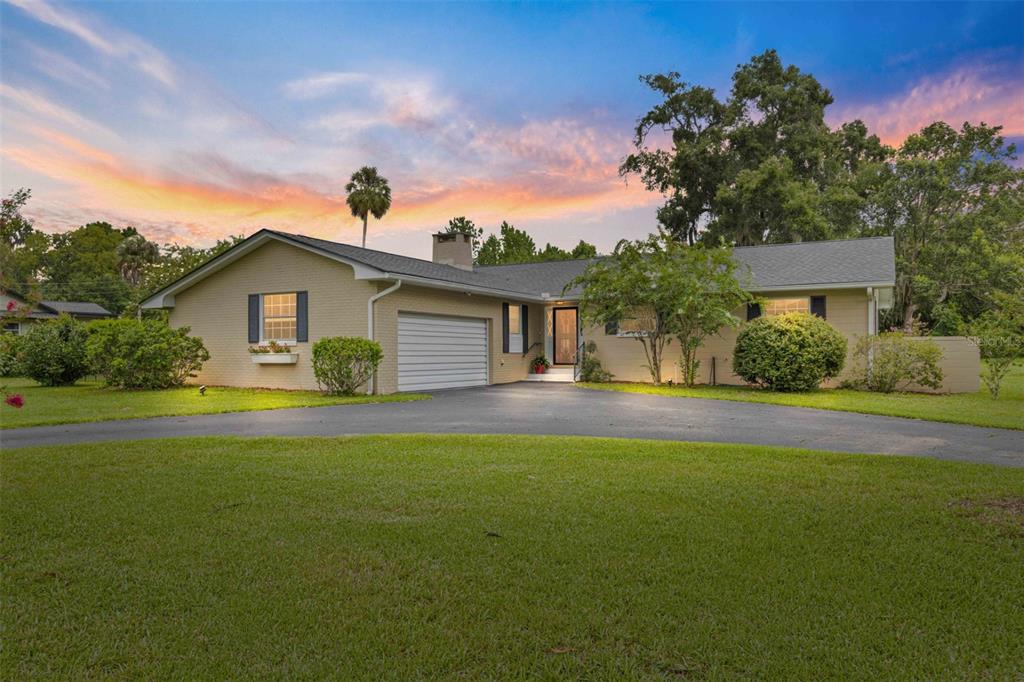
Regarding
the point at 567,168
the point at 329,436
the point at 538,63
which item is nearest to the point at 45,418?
the point at 329,436

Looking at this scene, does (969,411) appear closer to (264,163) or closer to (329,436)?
(329,436)

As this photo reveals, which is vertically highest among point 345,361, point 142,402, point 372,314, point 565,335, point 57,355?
point 372,314

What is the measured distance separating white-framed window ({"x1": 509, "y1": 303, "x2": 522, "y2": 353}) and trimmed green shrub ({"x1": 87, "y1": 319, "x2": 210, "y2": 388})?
888 cm

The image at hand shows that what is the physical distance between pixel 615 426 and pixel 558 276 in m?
13.4

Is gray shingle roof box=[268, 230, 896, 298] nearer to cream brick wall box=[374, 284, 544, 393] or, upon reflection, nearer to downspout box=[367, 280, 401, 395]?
downspout box=[367, 280, 401, 395]

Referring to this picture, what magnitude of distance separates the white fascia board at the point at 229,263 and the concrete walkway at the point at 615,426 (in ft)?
11.4

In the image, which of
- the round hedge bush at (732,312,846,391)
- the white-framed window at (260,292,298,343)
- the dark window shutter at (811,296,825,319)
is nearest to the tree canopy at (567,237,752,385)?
the round hedge bush at (732,312,846,391)

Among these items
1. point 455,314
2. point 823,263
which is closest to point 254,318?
point 455,314

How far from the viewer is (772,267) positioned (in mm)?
19297

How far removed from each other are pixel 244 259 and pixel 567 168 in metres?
11.6

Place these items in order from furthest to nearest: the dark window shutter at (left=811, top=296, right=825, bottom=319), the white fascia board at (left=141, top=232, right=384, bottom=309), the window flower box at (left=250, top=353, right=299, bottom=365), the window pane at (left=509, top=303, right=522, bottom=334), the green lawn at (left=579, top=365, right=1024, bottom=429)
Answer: the window pane at (left=509, top=303, right=522, bottom=334) < the dark window shutter at (left=811, top=296, right=825, bottom=319) < the window flower box at (left=250, top=353, right=299, bottom=365) < the white fascia board at (left=141, top=232, right=384, bottom=309) < the green lawn at (left=579, top=365, right=1024, bottom=429)

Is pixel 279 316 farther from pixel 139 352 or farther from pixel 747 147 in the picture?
pixel 747 147

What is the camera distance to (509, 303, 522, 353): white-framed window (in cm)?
2027

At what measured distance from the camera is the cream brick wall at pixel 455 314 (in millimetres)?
15484
